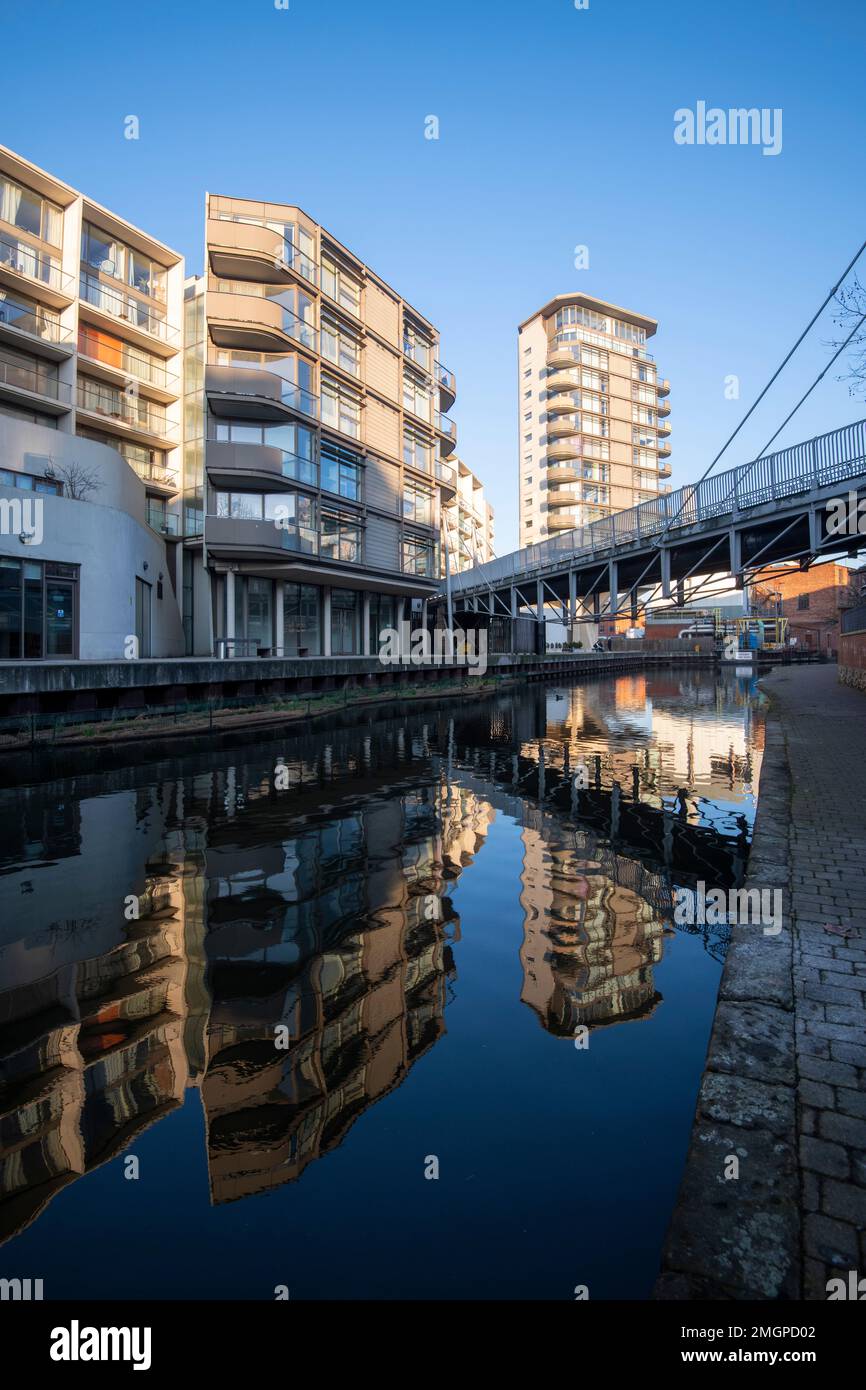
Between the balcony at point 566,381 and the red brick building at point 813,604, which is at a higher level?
the balcony at point 566,381

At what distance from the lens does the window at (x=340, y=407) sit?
34.7m

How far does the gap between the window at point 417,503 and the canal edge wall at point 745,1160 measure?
1553 inches

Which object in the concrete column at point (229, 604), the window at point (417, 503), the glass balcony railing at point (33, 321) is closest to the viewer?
the glass balcony railing at point (33, 321)

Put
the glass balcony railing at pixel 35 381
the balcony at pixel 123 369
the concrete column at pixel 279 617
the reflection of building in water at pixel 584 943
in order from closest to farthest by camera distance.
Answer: the reflection of building in water at pixel 584 943 → the glass balcony railing at pixel 35 381 → the balcony at pixel 123 369 → the concrete column at pixel 279 617

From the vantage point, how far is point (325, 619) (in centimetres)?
3691

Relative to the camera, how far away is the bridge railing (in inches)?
763

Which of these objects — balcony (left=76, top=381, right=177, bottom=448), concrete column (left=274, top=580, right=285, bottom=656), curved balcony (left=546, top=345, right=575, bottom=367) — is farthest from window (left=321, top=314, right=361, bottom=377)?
curved balcony (left=546, top=345, right=575, bottom=367)

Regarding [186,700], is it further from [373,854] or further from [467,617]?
[467,617]

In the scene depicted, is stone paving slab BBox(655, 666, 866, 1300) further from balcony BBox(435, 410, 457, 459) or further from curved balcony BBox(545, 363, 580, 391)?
curved balcony BBox(545, 363, 580, 391)

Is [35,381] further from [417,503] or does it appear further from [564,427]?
[564,427]

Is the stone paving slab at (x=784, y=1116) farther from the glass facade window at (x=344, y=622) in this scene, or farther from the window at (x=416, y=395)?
the window at (x=416, y=395)

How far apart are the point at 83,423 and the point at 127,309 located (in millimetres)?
7268

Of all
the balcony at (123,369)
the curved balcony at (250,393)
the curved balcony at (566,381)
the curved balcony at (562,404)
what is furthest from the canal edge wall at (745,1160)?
the curved balcony at (566,381)
